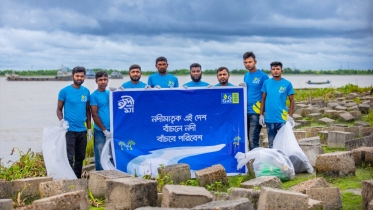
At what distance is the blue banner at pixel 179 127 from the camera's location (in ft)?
27.6

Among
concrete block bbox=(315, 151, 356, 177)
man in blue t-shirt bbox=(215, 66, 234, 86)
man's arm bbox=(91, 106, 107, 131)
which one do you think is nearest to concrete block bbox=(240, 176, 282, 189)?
concrete block bbox=(315, 151, 356, 177)

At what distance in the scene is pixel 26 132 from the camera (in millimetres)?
20125

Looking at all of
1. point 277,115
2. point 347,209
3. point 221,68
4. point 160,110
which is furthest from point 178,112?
point 347,209

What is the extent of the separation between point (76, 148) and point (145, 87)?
142cm

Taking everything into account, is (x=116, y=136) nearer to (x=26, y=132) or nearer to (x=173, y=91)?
(x=173, y=91)

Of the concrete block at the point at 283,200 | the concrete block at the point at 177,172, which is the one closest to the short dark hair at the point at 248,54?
the concrete block at the point at 177,172

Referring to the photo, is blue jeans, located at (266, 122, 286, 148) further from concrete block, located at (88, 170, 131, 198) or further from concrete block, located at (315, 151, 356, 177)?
concrete block, located at (88, 170, 131, 198)

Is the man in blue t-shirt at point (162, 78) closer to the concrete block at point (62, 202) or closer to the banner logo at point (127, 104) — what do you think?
the banner logo at point (127, 104)

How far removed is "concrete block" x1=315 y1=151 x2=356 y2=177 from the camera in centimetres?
778

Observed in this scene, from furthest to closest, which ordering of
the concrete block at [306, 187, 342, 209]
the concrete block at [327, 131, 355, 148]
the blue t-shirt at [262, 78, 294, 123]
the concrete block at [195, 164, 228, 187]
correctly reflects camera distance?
the concrete block at [327, 131, 355, 148], the blue t-shirt at [262, 78, 294, 123], the concrete block at [195, 164, 228, 187], the concrete block at [306, 187, 342, 209]

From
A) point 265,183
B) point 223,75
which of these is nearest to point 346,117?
point 223,75

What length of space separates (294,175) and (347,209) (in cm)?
174

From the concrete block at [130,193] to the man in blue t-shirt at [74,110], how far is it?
1.95 m

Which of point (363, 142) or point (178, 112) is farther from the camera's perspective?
point (363, 142)
